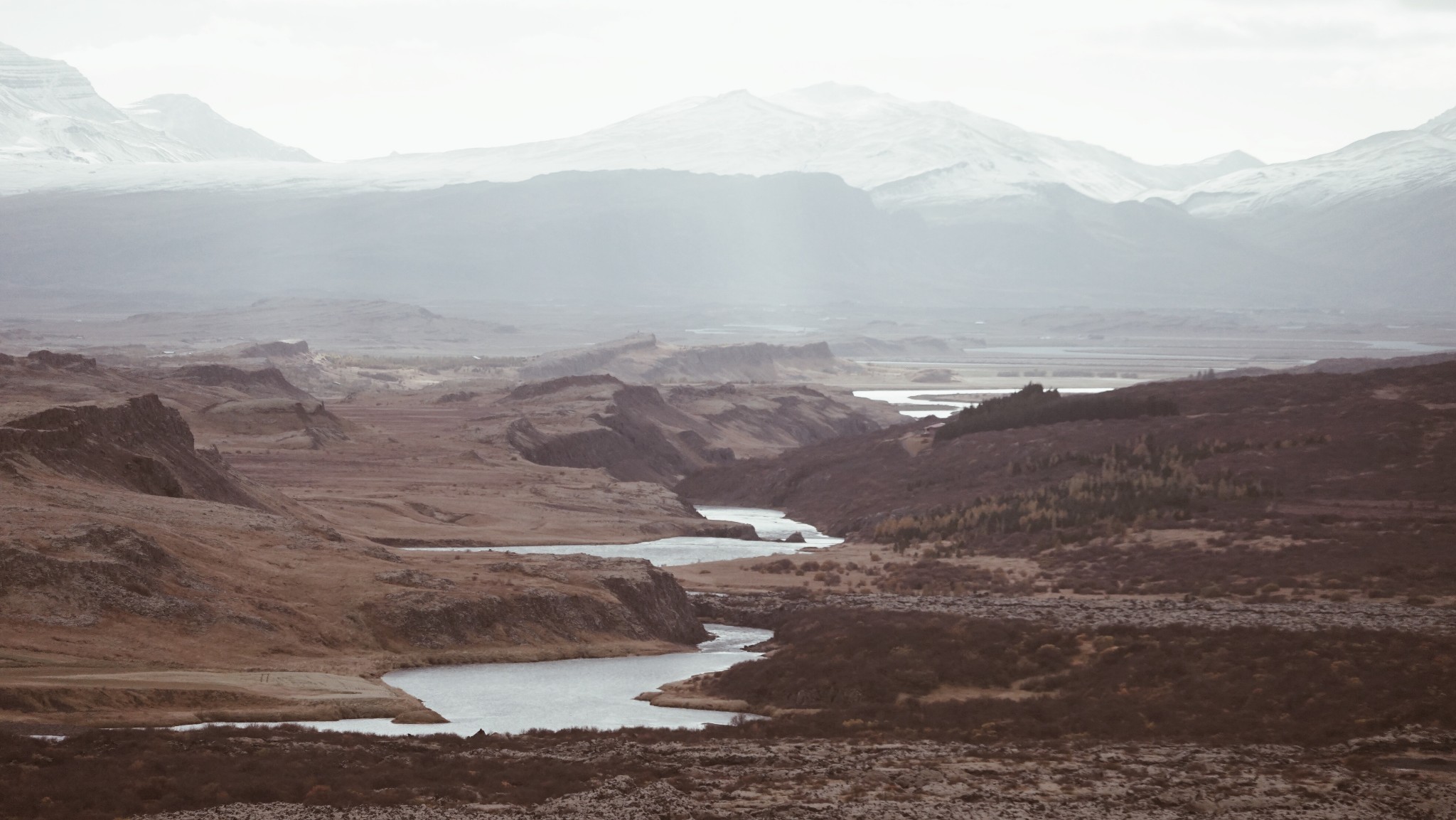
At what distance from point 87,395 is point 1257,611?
5566cm

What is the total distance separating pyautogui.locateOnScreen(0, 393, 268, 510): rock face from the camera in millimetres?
46312

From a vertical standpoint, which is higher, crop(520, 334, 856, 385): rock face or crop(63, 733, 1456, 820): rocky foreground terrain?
crop(63, 733, 1456, 820): rocky foreground terrain

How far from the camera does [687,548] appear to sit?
67.6 m

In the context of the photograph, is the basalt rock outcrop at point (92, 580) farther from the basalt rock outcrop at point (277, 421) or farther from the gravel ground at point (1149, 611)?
the basalt rock outcrop at point (277, 421)

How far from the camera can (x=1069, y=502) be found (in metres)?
62.9

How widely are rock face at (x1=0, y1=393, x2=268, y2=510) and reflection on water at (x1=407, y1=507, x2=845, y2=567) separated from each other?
801cm

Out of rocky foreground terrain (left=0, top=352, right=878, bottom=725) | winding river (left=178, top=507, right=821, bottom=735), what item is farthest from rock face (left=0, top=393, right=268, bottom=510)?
winding river (left=178, top=507, right=821, bottom=735)

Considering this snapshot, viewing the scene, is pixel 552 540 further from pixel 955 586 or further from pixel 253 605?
pixel 253 605

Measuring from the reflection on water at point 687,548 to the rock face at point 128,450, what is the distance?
8.01 meters

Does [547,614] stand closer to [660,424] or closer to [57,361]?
[57,361]

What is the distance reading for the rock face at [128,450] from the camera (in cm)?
4631

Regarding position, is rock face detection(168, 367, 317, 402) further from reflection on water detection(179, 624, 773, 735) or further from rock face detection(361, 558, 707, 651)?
reflection on water detection(179, 624, 773, 735)

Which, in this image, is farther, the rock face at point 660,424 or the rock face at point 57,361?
the rock face at point 660,424

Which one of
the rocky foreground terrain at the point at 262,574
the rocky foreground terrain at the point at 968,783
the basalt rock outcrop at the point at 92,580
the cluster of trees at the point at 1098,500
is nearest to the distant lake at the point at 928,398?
the rocky foreground terrain at the point at 262,574
